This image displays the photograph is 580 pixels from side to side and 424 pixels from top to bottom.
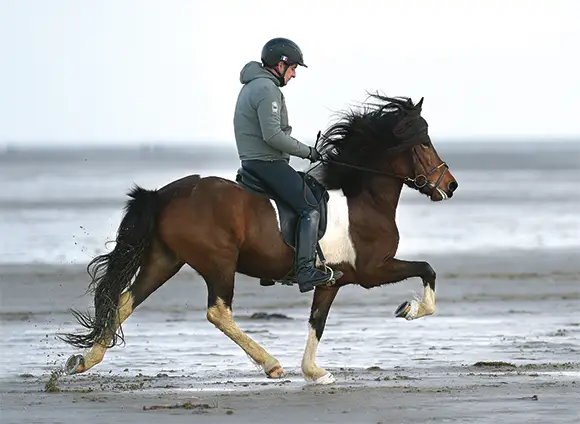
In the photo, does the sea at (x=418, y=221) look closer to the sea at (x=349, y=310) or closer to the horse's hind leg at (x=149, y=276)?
the sea at (x=349, y=310)

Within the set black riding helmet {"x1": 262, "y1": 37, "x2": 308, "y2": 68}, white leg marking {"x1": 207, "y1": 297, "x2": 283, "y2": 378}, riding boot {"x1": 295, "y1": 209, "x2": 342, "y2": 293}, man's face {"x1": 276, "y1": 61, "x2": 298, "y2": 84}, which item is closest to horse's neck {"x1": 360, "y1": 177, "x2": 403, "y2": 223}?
riding boot {"x1": 295, "y1": 209, "x2": 342, "y2": 293}

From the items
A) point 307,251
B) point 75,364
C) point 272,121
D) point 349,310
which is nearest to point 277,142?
point 272,121

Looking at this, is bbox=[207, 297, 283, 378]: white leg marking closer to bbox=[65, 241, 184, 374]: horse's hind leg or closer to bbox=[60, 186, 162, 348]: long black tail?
bbox=[65, 241, 184, 374]: horse's hind leg

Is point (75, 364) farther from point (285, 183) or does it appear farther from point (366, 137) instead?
point (366, 137)

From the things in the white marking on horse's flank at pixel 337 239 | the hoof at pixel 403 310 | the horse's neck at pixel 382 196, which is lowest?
the hoof at pixel 403 310

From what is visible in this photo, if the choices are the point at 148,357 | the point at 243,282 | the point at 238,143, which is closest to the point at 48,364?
the point at 148,357

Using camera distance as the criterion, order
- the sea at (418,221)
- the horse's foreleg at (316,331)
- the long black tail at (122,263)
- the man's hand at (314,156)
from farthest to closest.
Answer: the sea at (418,221)
the man's hand at (314,156)
the horse's foreleg at (316,331)
the long black tail at (122,263)

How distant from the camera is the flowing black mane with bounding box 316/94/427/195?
36.5 feet

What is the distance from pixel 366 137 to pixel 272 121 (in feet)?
3.59

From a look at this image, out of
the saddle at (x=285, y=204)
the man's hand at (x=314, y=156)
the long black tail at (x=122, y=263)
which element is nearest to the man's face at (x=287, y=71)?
the man's hand at (x=314, y=156)

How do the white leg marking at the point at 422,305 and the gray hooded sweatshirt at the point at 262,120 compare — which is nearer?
the gray hooded sweatshirt at the point at 262,120

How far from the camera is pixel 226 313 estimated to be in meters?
10.5

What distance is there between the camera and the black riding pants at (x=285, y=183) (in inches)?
416

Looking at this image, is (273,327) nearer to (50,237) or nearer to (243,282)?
(243,282)
